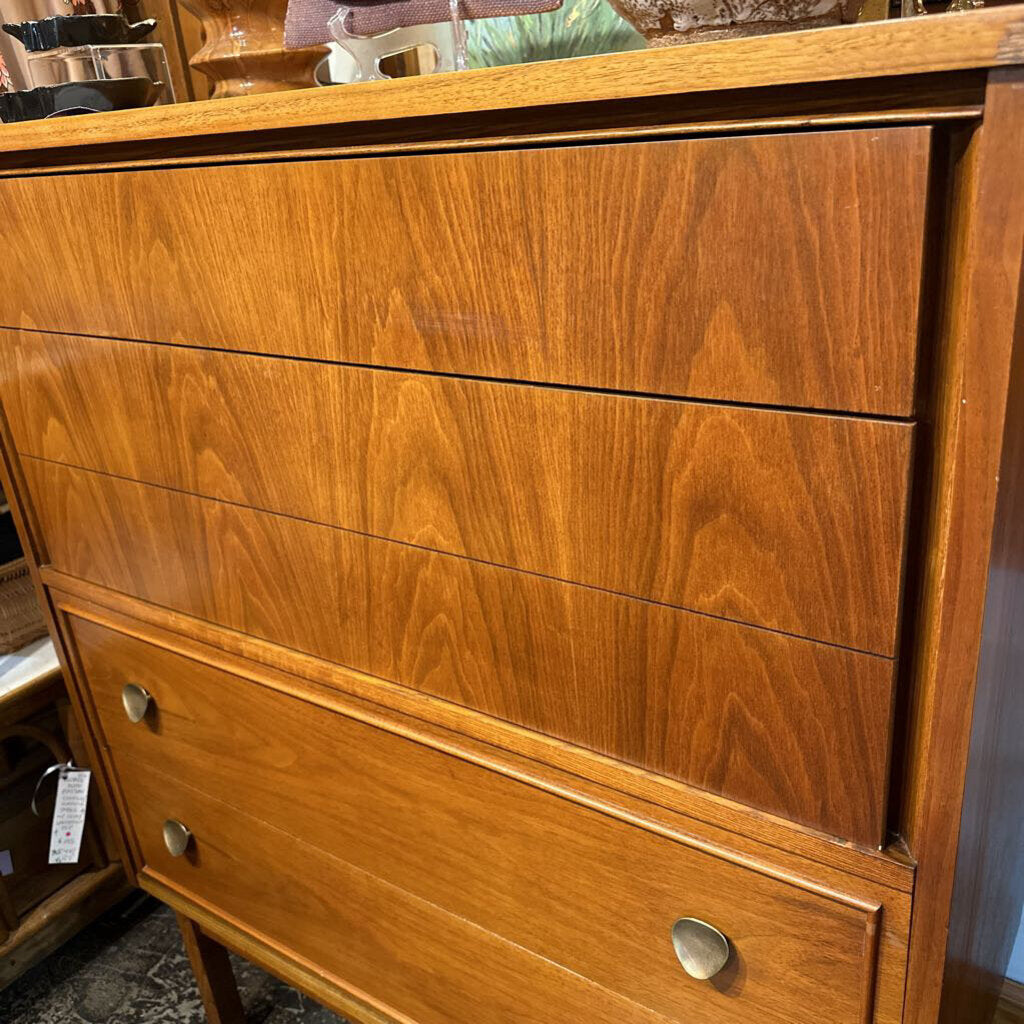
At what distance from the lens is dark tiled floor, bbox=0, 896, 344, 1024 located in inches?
52.1

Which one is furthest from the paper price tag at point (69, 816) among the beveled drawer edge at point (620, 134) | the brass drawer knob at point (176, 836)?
the beveled drawer edge at point (620, 134)

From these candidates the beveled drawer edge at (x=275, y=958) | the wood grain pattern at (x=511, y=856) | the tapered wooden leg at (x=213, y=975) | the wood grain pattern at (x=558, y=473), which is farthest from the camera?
the tapered wooden leg at (x=213, y=975)

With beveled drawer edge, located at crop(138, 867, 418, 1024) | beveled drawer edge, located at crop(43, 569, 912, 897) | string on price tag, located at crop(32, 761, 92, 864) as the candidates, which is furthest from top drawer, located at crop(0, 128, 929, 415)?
string on price tag, located at crop(32, 761, 92, 864)

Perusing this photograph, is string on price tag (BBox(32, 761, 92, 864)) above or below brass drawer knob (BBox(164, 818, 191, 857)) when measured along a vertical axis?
below

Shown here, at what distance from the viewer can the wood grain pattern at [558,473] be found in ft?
1.69

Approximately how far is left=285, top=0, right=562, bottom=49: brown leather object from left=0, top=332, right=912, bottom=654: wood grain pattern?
0.87ft

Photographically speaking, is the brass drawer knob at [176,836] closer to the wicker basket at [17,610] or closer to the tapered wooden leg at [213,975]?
the tapered wooden leg at [213,975]

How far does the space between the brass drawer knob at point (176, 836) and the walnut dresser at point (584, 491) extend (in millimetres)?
138

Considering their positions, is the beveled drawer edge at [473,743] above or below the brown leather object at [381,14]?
below

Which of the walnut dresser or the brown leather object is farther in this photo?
the brown leather object

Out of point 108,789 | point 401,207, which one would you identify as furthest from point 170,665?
point 401,207

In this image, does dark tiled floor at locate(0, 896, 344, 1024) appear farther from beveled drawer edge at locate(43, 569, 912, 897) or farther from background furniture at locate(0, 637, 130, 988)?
beveled drawer edge at locate(43, 569, 912, 897)

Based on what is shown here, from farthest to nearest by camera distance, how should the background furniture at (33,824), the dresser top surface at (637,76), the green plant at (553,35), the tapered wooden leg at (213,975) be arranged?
the background furniture at (33,824)
the tapered wooden leg at (213,975)
the green plant at (553,35)
the dresser top surface at (637,76)

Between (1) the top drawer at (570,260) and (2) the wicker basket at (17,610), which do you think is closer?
(1) the top drawer at (570,260)
